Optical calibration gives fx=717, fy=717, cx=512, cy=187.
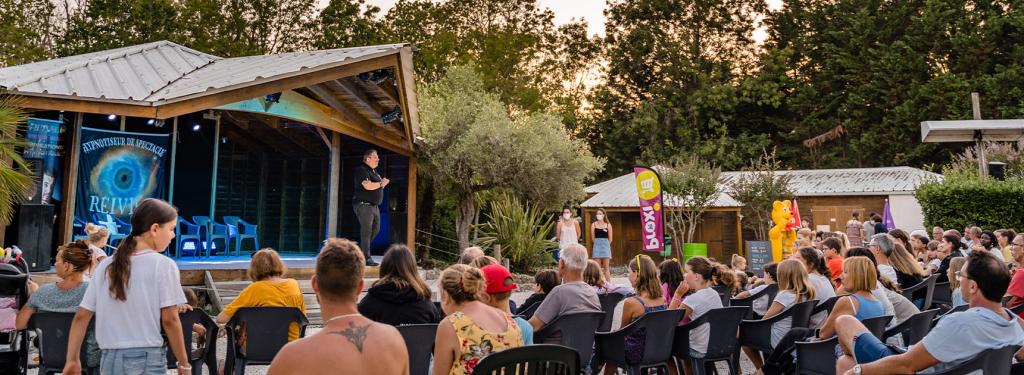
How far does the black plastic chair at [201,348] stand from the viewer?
4293 millimetres

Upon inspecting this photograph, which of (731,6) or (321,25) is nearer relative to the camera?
(321,25)

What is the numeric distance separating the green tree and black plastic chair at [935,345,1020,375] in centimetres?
1103

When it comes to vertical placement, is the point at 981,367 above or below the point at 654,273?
below

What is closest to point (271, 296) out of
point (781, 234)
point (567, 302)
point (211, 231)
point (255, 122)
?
point (567, 302)

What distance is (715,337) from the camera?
15.2 ft

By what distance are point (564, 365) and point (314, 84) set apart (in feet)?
28.1

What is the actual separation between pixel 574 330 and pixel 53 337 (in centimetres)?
300

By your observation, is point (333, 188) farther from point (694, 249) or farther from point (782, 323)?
point (694, 249)

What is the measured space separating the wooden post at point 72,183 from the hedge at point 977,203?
1403 centimetres

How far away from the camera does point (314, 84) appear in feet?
34.3

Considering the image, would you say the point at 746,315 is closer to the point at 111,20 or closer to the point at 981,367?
the point at 981,367

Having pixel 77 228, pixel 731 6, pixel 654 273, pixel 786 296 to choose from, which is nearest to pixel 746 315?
pixel 786 296

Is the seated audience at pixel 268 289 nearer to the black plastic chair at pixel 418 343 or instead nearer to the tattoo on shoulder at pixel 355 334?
the black plastic chair at pixel 418 343

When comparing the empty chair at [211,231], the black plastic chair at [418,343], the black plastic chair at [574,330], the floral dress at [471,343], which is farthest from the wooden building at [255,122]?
the floral dress at [471,343]
